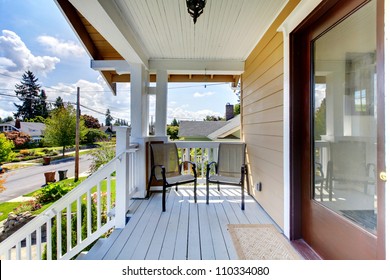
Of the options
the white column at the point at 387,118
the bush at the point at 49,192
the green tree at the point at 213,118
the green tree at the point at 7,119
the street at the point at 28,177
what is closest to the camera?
Answer: the white column at the point at 387,118

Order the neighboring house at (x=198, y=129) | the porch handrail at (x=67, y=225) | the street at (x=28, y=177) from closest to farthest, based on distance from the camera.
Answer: the porch handrail at (x=67, y=225) → the street at (x=28, y=177) → the neighboring house at (x=198, y=129)

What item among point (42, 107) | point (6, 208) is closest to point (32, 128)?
point (42, 107)

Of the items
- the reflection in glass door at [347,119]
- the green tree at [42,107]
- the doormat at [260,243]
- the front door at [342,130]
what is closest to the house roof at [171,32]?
the front door at [342,130]

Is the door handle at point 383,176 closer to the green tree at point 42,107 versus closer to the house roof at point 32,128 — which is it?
the house roof at point 32,128

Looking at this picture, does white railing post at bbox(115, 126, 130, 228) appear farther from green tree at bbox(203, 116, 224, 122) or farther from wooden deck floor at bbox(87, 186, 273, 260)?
green tree at bbox(203, 116, 224, 122)

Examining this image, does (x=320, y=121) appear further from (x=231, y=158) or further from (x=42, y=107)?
(x=42, y=107)

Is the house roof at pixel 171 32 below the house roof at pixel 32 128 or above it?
above

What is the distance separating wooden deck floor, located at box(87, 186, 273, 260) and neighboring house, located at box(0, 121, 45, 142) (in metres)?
1.45

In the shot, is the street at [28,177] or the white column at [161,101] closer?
the street at [28,177]

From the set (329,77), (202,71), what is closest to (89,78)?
(202,71)

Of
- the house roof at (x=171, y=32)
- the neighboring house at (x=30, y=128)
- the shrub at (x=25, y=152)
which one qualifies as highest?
the house roof at (x=171, y=32)

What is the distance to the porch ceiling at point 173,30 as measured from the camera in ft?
7.29

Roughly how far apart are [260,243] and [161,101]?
3014mm

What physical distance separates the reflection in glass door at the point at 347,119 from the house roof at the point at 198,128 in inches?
154
